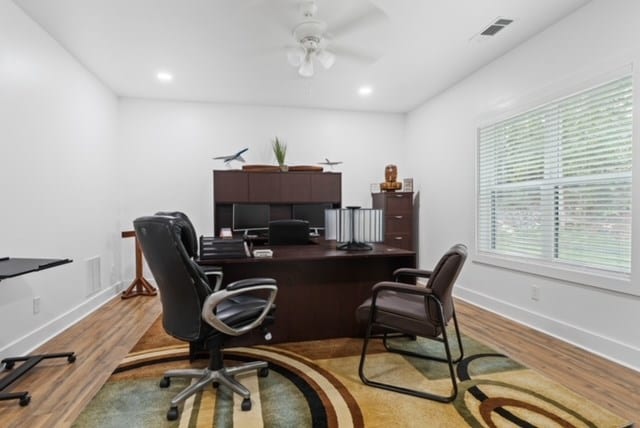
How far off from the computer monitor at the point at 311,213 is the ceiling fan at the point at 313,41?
2160 millimetres

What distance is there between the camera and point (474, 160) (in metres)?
3.96

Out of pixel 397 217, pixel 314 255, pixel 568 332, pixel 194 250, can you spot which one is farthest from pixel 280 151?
pixel 568 332

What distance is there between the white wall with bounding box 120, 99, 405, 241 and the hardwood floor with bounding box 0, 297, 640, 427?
6.07 ft

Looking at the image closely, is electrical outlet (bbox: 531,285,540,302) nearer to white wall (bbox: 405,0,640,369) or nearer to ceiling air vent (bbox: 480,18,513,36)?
white wall (bbox: 405,0,640,369)

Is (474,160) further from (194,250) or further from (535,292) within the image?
(194,250)

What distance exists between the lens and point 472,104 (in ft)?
13.0

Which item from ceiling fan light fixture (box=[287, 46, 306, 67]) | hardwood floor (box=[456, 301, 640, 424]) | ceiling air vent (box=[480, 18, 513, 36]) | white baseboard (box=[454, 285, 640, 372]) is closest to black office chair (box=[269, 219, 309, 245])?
ceiling fan light fixture (box=[287, 46, 306, 67])

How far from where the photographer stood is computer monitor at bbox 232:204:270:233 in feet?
15.5

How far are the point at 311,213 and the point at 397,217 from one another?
129cm

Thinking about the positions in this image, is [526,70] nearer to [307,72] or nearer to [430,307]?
[307,72]

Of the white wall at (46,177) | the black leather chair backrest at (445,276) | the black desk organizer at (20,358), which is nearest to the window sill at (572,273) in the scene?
the black leather chair backrest at (445,276)

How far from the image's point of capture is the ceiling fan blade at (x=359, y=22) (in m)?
2.68

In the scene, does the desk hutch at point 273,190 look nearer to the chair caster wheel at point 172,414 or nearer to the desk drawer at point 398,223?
the desk drawer at point 398,223

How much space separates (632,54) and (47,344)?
16.4 ft
